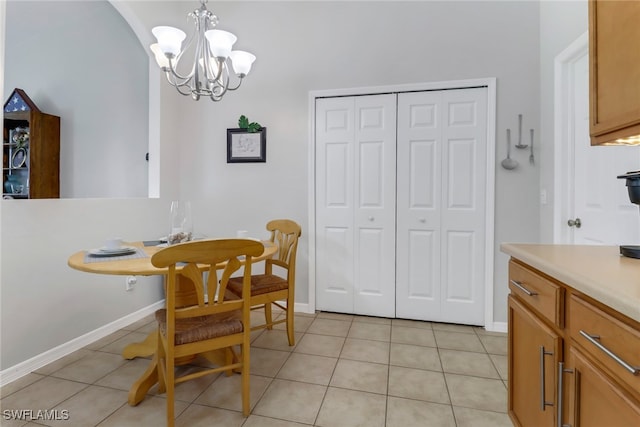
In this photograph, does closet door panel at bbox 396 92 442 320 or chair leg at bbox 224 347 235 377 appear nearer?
chair leg at bbox 224 347 235 377

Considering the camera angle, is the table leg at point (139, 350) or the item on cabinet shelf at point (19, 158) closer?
the table leg at point (139, 350)

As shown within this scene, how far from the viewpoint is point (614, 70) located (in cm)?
116

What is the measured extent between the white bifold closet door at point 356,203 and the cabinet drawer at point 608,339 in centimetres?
197

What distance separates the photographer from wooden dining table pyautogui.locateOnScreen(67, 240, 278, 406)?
1530 mm

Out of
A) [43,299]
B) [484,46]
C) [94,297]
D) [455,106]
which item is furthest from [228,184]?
[484,46]

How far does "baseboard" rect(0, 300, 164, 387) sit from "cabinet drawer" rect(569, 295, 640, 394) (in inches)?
113

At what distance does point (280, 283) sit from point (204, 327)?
0.83 metres

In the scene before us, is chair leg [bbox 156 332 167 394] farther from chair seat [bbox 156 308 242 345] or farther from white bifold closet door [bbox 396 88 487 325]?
white bifold closet door [bbox 396 88 487 325]

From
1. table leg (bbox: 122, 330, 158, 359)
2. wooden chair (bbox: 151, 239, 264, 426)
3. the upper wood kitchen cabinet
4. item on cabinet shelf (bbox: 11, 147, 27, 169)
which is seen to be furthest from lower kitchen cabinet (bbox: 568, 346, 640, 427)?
item on cabinet shelf (bbox: 11, 147, 27, 169)

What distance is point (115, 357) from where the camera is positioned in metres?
2.23

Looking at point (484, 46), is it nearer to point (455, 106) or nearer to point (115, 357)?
point (455, 106)

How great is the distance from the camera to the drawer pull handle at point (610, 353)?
27.1 inches

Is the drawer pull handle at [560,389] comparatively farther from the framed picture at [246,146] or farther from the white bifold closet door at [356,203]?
the framed picture at [246,146]

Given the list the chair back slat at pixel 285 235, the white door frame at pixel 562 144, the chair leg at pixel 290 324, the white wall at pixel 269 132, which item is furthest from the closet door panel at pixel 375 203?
the white door frame at pixel 562 144
